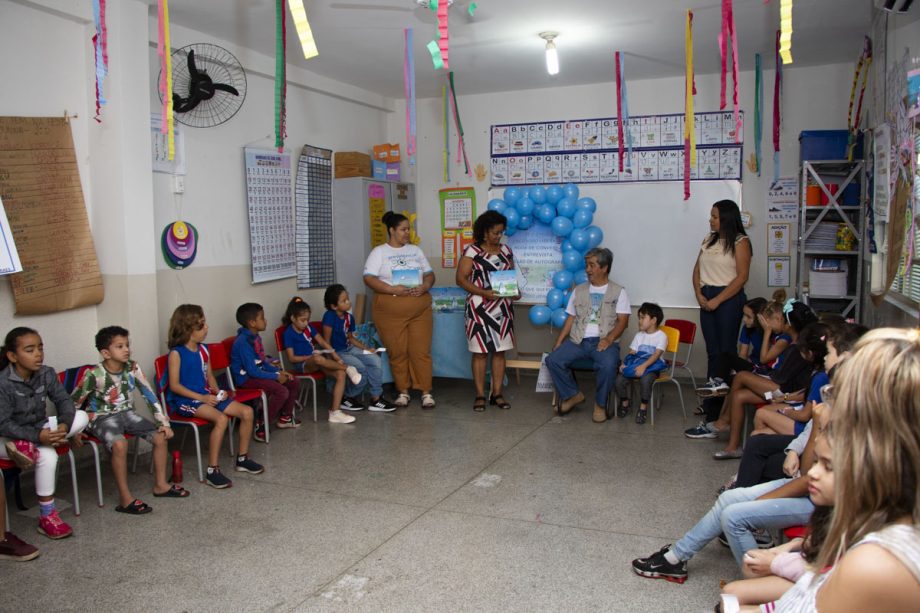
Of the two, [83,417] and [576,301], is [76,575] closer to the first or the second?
[83,417]

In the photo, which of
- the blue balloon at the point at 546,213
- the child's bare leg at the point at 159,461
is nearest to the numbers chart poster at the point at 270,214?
the child's bare leg at the point at 159,461

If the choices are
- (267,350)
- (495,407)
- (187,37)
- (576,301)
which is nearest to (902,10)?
(576,301)

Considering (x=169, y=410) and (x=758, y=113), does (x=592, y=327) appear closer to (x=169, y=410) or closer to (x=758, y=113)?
(x=758, y=113)

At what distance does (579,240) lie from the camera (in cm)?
647

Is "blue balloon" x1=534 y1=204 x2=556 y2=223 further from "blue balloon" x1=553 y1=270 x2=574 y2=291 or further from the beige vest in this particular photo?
the beige vest

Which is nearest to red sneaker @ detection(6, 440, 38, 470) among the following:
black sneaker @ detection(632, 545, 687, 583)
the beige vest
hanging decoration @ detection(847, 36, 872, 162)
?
black sneaker @ detection(632, 545, 687, 583)

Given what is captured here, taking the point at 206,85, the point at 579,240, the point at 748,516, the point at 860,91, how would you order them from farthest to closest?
the point at 579,240
the point at 860,91
the point at 206,85
the point at 748,516

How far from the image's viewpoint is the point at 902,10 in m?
3.43

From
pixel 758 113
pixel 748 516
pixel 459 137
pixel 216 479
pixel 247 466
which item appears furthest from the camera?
pixel 459 137

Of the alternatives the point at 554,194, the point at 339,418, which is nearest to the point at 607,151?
the point at 554,194

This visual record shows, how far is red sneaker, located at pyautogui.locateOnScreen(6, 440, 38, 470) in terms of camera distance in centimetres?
344

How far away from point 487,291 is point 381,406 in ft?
4.09

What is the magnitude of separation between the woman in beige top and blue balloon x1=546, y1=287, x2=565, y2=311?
131 centimetres

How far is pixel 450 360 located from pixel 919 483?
528 centimetres
